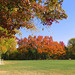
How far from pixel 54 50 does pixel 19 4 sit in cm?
6018

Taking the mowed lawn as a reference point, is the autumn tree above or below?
above

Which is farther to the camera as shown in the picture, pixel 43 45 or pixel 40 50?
pixel 43 45

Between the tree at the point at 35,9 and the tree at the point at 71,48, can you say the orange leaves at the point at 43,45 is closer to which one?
the tree at the point at 71,48

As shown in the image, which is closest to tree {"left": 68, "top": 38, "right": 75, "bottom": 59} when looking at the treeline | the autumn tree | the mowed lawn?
the treeline

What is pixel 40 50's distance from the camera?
63.0 m

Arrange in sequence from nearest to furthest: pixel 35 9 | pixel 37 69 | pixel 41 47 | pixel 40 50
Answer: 1. pixel 35 9
2. pixel 37 69
3. pixel 40 50
4. pixel 41 47

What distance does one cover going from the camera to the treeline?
6386cm

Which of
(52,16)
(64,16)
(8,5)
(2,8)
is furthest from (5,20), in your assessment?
(64,16)

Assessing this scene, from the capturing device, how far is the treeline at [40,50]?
6386 centimetres

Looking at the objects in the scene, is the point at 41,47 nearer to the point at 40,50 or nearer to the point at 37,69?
the point at 40,50

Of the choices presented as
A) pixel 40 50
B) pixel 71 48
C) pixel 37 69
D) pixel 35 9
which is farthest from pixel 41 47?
pixel 35 9

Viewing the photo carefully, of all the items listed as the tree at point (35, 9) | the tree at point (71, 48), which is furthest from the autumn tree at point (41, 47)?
the tree at point (35, 9)

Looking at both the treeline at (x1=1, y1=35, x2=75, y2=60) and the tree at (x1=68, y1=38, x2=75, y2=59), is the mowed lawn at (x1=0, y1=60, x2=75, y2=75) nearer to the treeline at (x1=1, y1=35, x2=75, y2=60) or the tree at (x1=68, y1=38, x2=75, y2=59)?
the treeline at (x1=1, y1=35, x2=75, y2=60)

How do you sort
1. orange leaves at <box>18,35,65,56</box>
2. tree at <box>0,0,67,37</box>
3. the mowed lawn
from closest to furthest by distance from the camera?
tree at <box>0,0,67,37</box> < the mowed lawn < orange leaves at <box>18,35,65,56</box>
